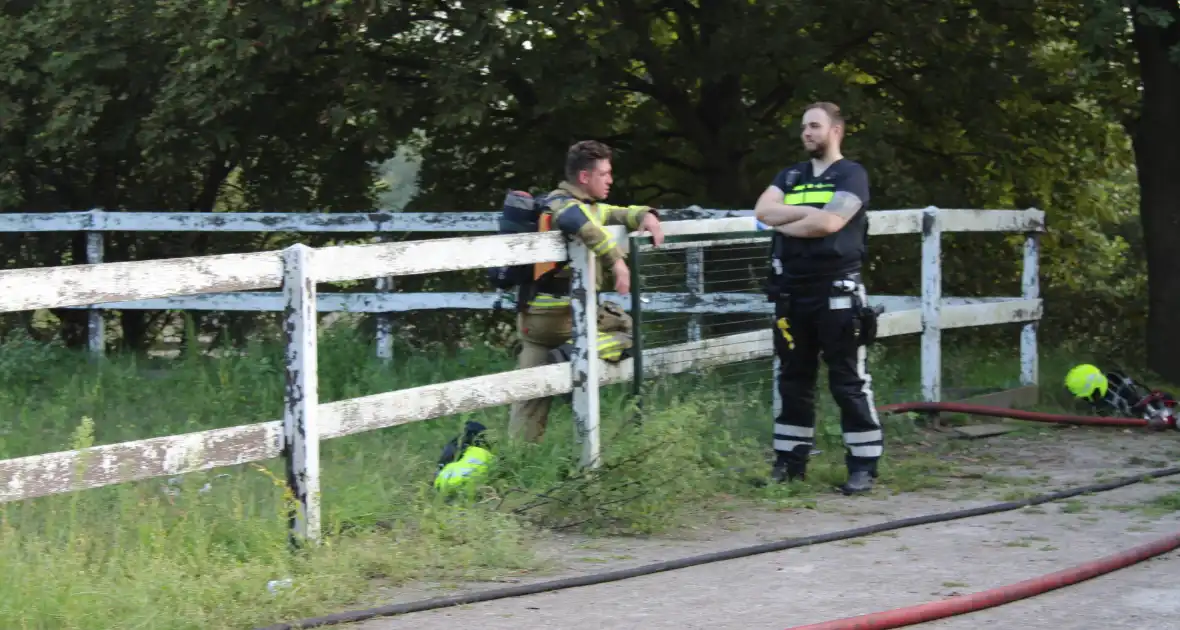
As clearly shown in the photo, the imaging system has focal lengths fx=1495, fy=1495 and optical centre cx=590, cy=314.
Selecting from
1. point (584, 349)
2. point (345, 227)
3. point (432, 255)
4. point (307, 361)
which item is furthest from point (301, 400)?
point (345, 227)

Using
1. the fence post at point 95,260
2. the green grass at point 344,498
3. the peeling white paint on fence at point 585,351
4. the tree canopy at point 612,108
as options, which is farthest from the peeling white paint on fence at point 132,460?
the fence post at point 95,260

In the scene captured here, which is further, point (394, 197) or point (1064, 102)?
point (394, 197)

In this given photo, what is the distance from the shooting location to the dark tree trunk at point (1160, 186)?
11820 mm

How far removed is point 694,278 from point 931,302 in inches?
83.8

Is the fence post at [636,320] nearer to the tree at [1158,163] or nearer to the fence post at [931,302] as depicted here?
the fence post at [931,302]

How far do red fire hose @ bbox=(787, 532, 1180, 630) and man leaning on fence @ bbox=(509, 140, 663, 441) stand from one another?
2.51m

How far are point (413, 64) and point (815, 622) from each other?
32.8 ft

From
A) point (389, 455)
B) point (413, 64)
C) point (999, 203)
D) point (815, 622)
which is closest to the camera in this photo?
point (815, 622)

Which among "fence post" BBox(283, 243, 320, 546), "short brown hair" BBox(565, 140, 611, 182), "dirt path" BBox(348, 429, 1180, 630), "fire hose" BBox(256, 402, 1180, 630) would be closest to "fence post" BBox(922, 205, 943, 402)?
"dirt path" BBox(348, 429, 1180, 630)

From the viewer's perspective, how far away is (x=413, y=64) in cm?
1386

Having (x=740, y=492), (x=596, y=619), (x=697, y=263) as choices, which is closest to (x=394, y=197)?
(x=697, y=263)

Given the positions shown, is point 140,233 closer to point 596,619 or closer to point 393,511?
point 393,511

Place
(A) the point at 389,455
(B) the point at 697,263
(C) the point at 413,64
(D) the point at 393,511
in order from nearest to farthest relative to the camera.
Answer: (D) the point at 393,511
(A) the point at 389,455
(B) the point at 697,263
(C) the point at 413,64

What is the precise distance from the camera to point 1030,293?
34.4 feet
